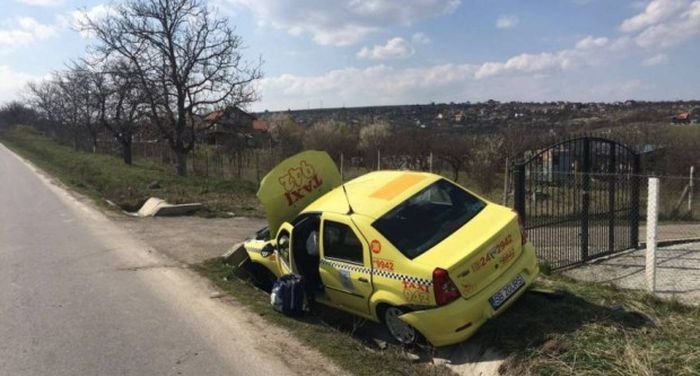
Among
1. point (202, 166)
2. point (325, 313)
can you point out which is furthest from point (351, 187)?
point (202, 166)

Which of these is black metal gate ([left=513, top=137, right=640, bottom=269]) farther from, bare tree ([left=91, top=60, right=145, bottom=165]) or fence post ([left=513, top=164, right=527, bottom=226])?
bare tree ([left=91, top=60, right=145, bottom=165])

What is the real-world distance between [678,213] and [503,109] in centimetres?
4069

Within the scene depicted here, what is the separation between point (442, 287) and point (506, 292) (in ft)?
2.71

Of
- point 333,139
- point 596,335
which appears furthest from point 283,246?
point 333,139

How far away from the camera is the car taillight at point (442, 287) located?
222 inches

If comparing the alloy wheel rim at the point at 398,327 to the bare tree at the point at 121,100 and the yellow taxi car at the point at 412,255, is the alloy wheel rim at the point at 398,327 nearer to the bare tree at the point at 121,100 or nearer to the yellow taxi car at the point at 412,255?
the yellow taxi car at the point at 412,255

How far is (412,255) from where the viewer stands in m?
6.07

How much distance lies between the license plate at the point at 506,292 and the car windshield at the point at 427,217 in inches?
30.0

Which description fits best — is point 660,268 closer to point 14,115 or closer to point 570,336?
point 570,336

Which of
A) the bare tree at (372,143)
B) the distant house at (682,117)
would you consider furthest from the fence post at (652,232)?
the distant house at (682,117)

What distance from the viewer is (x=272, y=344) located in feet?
21.0

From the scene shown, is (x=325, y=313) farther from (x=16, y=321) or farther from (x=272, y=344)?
(x=16, y=321)

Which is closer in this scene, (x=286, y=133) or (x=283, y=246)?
(x=283, y=246)

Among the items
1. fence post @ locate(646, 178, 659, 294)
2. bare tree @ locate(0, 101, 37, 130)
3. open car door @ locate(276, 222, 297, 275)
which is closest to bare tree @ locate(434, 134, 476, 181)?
fence post @ locate(646, 178, 659, 294)
